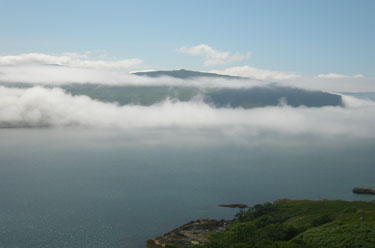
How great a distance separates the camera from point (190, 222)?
5788 cm

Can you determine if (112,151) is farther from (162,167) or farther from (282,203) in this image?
(282,203)

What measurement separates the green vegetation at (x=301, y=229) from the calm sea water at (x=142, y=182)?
9213mm

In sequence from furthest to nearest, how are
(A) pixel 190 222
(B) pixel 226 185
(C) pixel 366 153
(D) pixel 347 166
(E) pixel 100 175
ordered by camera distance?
1. (C) pixel 366 153
2. (D) pixel 347 166
3. (E) pixel 100 175
4. (B) pixel 226 185
5. (A) pixel 190 222

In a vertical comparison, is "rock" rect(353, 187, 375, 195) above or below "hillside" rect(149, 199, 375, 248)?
below

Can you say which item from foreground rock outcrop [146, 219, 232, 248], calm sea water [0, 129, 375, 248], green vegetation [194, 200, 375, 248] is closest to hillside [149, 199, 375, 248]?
green vegetation [194, 200, 375, 248]

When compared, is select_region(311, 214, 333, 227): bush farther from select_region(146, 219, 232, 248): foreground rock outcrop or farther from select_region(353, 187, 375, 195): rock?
select_region(353, 187, 375, 195): rock

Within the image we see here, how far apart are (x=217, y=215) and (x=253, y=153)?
76.3 metres

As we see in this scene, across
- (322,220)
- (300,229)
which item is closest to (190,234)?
(300,229)

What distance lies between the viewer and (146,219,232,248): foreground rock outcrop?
4912 cm

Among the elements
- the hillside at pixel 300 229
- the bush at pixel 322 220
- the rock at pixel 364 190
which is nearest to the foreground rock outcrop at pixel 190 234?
the hillside at pixel 300 229

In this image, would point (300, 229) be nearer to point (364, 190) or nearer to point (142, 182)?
point (364, 190)

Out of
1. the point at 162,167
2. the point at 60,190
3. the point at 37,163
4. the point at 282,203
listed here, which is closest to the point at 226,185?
the point at 282,203

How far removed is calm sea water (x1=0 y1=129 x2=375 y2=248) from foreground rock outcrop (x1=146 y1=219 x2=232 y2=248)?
2372 millimetres

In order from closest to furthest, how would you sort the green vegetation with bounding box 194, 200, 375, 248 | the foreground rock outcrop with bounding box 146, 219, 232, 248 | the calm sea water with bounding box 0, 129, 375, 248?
the green vegetation with bounding box 194, 200, 375, 248 → the foreground rock outcrop with bounding box 146, 219, 232, 248 → the calm sea water with bounding box 0, 129, 375, 248
